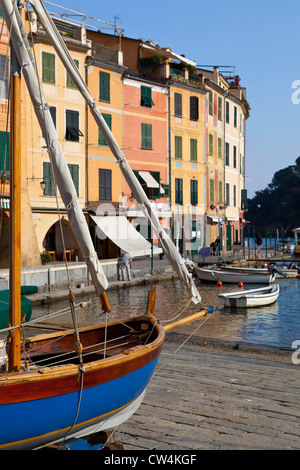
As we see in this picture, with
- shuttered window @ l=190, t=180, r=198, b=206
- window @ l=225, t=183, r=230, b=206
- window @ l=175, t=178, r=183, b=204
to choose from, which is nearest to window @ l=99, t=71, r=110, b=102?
window @ l=175, t=178, r=183, b=204

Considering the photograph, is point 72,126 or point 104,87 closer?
point 72,126

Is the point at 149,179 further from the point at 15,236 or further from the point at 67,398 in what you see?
the point at 67,398

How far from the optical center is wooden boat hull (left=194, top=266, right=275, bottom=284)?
34719mm

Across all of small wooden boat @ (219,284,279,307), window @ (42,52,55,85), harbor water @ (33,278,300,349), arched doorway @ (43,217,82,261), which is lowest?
harbor water @ (33,278,300,349)

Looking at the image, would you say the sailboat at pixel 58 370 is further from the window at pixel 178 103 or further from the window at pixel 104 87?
the window at pixel 178 103

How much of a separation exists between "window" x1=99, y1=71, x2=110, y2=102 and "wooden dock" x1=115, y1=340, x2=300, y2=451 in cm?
3049

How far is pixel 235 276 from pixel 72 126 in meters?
15.2

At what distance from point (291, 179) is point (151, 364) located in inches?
5627

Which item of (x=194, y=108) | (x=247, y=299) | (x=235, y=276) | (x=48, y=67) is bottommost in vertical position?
(x=247, y=299)

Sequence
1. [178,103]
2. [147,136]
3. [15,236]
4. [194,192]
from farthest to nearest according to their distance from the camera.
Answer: [194,192], [178,103], [147,136], [15,236]

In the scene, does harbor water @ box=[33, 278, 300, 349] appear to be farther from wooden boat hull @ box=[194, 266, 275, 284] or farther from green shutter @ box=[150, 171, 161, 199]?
green shutter @ box=[150, 171, 161, 199]

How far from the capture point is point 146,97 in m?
43.5

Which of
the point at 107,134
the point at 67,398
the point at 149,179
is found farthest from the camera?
the point at 149,179

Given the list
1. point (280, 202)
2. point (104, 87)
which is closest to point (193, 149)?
point (104, 87)
